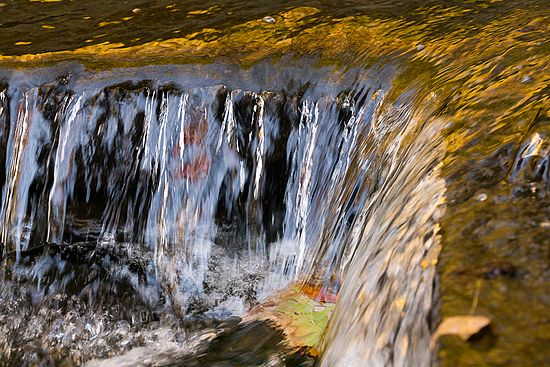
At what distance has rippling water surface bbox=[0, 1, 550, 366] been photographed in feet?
13.0

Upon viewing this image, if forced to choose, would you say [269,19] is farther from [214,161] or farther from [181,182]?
[181,182]

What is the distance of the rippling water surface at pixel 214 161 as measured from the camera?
397cm

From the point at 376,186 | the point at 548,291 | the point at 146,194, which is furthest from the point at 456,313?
the point at 146,194

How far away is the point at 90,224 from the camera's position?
15.6ft

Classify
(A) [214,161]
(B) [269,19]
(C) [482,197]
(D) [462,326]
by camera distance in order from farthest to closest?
(B) [269,19]
(A) [214,161]
(C) [482,197]
(D) [462,326]

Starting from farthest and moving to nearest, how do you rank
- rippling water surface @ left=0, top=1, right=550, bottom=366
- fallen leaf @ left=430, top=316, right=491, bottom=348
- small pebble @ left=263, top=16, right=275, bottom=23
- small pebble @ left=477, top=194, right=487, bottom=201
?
small pebble @ left=263, top=16, right=275, bottom=23, rippling water surface @ left=0, top=1, right=550, bottom=366, small pebble @ left=477, top=194, right=487, bottom=201, fallen leaf @ left=430, top=316, right=491, bottom=348

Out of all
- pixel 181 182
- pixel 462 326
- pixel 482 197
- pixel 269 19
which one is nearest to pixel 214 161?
pixel 181 182

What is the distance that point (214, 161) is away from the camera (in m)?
4.52

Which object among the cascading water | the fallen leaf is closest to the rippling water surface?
the cascading water

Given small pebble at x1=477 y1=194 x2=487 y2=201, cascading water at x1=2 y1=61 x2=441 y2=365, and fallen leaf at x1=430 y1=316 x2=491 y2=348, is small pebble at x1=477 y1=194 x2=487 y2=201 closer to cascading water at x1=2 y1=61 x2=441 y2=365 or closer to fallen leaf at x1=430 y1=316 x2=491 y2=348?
fallen leaf at x1=430 y1=316 x2=491 y2=348

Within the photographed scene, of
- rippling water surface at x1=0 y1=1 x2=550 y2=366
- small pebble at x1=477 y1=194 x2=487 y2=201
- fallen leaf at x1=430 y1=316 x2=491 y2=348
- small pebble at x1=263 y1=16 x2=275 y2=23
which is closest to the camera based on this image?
fallen leaf at x1=430 y1=316 x2=491 y2=348

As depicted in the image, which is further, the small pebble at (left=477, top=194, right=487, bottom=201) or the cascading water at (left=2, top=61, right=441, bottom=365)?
the cascading water at (left=2, top=61, right=441, bottom=365)

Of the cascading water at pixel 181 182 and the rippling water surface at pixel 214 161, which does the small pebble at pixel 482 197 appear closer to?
the rippling water surface at pixel 214 161

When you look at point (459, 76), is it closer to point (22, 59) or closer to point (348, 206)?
point (348, 206)
